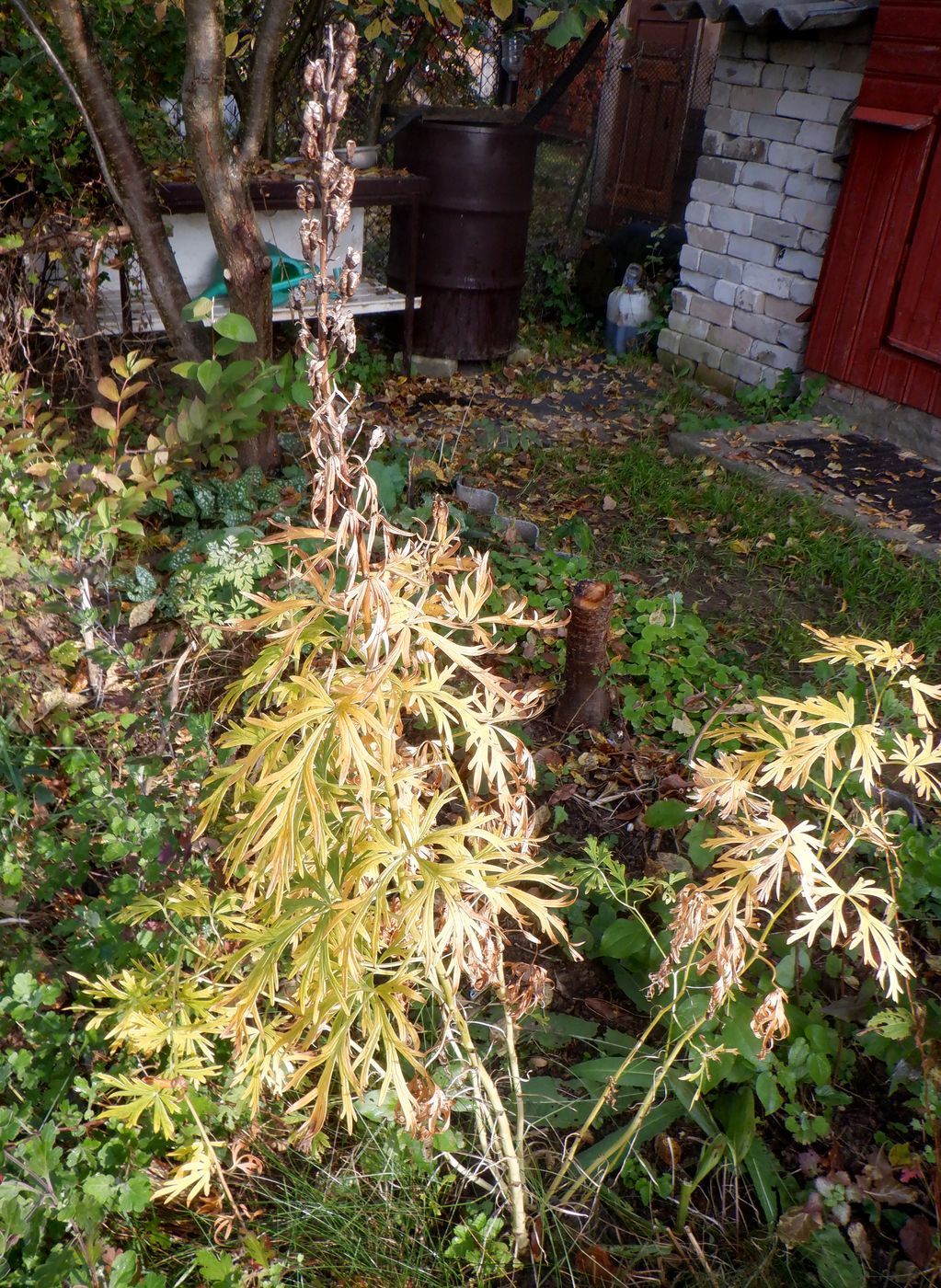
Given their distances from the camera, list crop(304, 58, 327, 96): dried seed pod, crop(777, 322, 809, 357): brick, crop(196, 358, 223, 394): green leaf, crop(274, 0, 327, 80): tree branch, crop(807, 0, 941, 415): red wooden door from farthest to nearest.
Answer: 1. crop(777, 322, 809, 357): brick
2. crop(274, 0, 327, 80): tree branch
3. crop(807, 0, 941, 415): red wooden door
4. crop(196, 358, 223, 394): green leaf
5. crop(304, 58, 327, 96): dried seed pod

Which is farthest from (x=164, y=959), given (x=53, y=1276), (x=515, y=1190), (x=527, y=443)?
(x=527, y=443)

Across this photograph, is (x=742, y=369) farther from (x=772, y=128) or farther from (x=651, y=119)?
(x=651, y=119)

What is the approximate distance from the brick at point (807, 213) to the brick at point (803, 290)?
0.92 feet

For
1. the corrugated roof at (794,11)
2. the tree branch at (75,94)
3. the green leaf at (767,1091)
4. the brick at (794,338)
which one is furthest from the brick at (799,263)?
the green leaf at (767,1091)

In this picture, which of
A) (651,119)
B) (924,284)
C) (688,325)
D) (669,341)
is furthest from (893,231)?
(651,119)

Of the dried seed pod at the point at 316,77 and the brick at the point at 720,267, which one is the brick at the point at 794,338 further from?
the dried seed pod at the point at 316,77

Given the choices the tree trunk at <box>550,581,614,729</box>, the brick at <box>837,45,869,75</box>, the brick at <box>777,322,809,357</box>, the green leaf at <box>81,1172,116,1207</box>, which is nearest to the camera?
the green leaf at <box>81,1172,116,1207</box>

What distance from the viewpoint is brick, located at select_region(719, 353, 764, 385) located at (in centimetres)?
639

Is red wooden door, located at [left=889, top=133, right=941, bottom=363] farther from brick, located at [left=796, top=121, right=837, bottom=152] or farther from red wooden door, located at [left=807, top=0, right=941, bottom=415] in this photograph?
brick, located at [left=796, top=121, right=837, bottom=152]

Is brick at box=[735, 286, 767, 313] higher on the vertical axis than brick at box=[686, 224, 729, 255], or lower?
lower

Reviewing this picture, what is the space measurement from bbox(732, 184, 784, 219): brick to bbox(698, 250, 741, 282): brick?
1.05ft

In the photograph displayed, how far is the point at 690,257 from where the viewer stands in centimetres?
677

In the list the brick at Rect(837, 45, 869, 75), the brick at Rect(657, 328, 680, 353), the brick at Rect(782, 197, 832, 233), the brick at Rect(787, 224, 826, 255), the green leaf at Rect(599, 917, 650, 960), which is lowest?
the green leaf at Rect(599, 917, 650, 960)

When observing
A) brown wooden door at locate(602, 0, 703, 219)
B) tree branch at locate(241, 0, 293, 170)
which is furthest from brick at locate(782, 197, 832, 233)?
tree branch at locate(241, 0, 293, 170)
